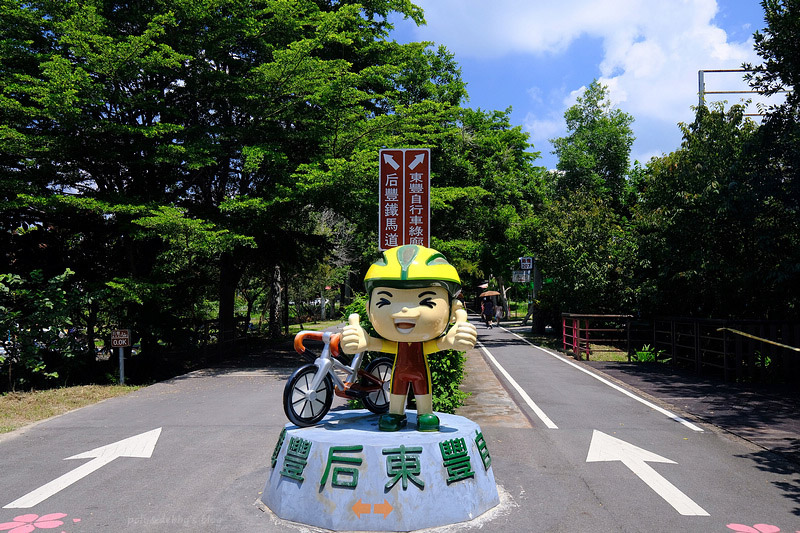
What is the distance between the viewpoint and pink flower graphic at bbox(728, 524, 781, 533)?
16.7 ft

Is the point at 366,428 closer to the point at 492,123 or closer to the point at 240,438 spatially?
the point at 240,438

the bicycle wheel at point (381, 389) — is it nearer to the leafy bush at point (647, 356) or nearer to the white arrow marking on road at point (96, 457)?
the white arrow marking on road at point (96, 457)

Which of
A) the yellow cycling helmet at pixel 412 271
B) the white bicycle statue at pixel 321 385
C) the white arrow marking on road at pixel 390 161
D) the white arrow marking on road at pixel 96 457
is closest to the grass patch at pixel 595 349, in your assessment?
A: the white arrow marking on road at pixel 390 161

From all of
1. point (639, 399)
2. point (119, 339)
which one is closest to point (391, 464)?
point (639, 399)

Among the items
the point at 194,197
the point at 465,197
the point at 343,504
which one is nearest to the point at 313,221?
the point at 194,197

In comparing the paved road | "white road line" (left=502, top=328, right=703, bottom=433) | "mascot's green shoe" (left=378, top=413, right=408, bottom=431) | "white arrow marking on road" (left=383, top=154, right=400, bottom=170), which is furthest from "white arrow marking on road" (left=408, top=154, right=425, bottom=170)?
"white road line" (left=502, top=328, right=703, bottom=433)

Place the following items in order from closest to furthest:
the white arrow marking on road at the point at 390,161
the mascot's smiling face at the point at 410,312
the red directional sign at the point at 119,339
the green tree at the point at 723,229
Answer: the mascot's smiling face at the point at 410,312, the white arrow marking on road at the point at 390,161, the green tree at the point at 723,229, the red directional sign at the point at 119,339

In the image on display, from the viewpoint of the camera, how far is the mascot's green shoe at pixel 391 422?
576cm

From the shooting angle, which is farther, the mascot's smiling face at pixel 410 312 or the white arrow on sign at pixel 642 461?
the white arrow on sign at pixel 642 461

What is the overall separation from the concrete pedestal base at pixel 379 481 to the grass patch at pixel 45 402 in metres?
6.90

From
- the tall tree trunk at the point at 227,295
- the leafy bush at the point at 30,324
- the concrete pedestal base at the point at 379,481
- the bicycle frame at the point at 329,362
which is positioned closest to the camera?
the concrete pedestal base at the point at 379,481

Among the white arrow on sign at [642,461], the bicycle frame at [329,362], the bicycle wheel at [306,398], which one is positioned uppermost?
the bicycle frame at [329,362]

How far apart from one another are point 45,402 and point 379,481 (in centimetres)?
999

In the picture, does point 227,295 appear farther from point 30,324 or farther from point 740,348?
point 740,348
